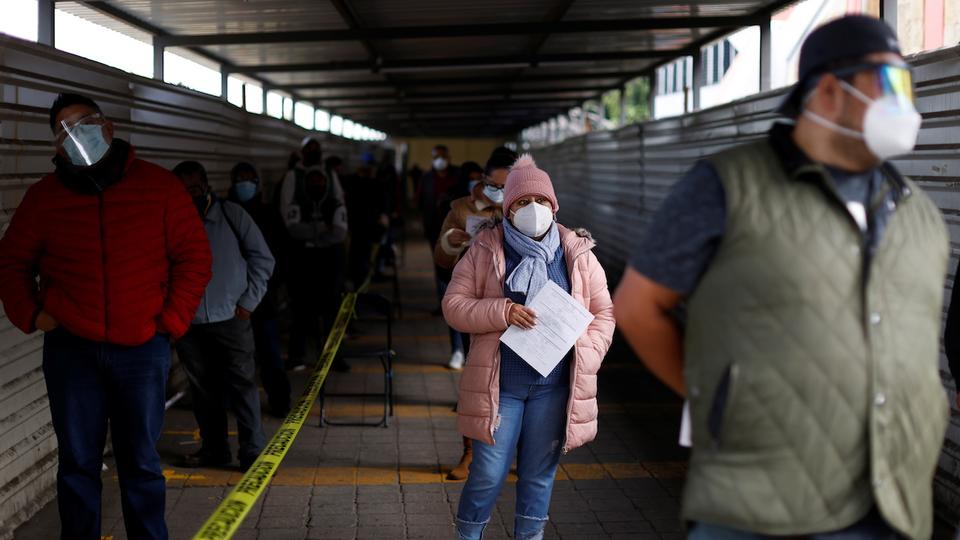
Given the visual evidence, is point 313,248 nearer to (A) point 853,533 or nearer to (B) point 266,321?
(B) point 266,321

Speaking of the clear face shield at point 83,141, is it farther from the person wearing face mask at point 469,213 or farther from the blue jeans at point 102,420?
the person wearing face mask at point 469,213

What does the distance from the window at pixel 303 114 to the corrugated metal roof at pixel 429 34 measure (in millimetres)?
1422

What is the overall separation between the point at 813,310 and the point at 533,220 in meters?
2.03

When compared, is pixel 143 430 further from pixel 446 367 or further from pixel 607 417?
pixel 446 367

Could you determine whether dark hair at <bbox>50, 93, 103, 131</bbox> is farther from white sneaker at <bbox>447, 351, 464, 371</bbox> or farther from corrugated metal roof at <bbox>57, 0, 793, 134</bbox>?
white sneaker at <bbox>447, 351, 464, 371</bbox>

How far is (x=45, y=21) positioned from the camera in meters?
7.42

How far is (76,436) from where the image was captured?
4.31 meters

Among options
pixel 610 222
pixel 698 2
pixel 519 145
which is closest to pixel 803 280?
pixel 698 2

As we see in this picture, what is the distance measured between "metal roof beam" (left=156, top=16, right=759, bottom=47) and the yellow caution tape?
15.0 ft

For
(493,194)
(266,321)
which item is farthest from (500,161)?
(266,321)

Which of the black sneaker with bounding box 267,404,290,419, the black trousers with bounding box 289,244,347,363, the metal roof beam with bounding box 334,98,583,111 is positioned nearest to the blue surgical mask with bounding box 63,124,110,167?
the black sneaker with bounding box 267,404,290,419

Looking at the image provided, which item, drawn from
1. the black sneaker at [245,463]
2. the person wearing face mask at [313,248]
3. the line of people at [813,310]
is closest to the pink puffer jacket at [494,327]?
the line of people at [813,310]

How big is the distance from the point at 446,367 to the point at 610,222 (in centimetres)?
730

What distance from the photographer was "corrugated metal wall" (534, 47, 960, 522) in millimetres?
5223
